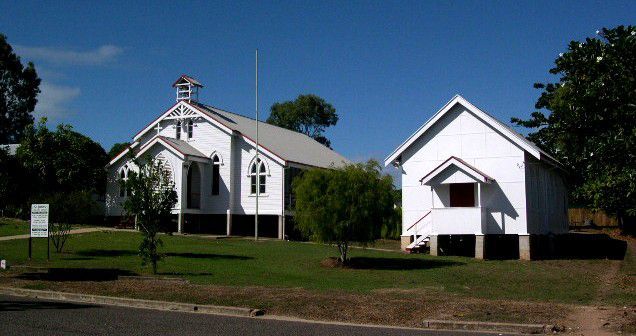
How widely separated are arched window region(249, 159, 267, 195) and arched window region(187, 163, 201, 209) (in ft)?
11.1

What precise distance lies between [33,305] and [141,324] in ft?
12.8

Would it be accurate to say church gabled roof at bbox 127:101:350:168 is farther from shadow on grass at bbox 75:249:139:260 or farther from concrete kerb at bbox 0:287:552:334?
concrete kerb at bbox 0:287:552:334

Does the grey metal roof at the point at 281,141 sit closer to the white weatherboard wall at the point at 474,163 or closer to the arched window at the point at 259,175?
the arched window at the point at 259,175

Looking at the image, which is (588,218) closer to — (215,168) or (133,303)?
(215,168)

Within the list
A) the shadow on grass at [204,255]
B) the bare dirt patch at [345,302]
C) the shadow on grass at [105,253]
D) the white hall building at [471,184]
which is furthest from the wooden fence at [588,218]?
the bare dirt patch at [345,302]

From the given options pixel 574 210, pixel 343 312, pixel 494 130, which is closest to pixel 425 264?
pixel 494 130

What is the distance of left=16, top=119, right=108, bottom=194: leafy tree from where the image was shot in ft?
126

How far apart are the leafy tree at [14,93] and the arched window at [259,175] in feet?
134

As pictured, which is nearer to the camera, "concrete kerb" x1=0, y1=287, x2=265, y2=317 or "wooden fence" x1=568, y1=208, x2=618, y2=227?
"concrete kerb" x1=0, y1=287, x2=265, y2=317

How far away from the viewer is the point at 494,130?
97.8 ft

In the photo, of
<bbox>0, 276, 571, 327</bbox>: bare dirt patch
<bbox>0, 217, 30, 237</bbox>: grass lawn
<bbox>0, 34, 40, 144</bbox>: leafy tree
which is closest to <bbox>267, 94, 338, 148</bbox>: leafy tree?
<bbox>0, 34, 40, 144</bbox>: leafy tree

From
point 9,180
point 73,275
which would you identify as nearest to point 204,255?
point 73,275

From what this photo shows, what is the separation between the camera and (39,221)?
75.0ft

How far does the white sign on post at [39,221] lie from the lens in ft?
74.7
